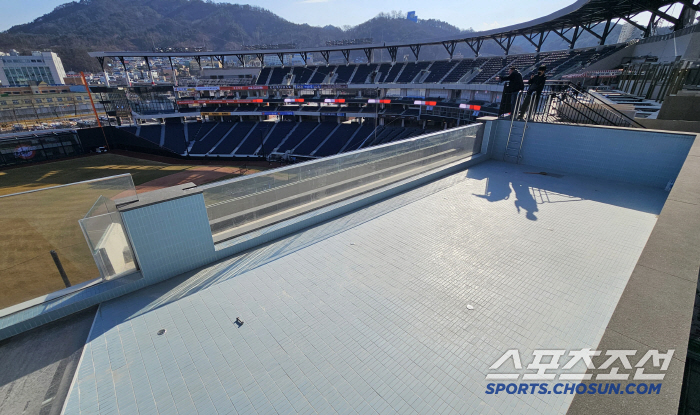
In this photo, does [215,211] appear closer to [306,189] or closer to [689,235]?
[306,189]

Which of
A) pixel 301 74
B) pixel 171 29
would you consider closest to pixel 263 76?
pixel 301 74

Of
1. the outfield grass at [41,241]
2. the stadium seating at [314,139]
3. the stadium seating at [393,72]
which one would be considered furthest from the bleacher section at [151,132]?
the outfield grass at [41,241]

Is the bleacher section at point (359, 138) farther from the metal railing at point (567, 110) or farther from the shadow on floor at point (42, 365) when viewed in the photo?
the shadow on floor at point (42, 365)

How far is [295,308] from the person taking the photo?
3734 millimetres

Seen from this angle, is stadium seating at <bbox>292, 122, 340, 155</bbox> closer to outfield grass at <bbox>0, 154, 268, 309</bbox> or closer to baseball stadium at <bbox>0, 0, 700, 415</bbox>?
baseball stadium at <bbox>0, 0, 700, 415</bbox>

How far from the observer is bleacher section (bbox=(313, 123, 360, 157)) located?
3631cm

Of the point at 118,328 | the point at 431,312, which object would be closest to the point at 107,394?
the point at 118,328

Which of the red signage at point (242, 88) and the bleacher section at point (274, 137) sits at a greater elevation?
the red signage at point (242, 88)

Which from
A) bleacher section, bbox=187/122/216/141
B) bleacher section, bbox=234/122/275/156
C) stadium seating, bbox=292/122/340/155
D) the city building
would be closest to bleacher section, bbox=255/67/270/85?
bleacher section, bbox=234/122/275/156

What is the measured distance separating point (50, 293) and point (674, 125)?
13900 mm

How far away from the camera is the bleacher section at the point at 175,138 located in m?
38.9

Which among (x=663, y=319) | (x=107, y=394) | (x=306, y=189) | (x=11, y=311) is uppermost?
(x=663, y=319)

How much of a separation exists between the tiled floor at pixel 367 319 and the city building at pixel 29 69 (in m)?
124

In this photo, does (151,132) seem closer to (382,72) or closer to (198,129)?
(198,129)
